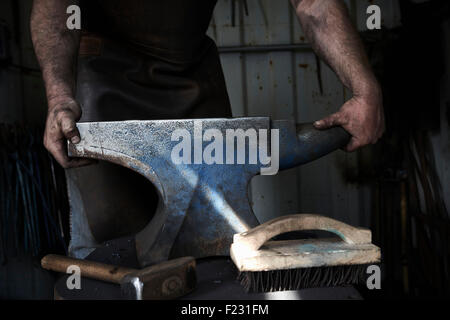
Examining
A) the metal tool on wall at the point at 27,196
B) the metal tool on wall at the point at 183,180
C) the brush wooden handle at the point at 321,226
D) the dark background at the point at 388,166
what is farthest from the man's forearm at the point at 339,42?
the metal tool on wall at the point at 27,196

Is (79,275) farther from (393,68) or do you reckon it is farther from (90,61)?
(393,68)

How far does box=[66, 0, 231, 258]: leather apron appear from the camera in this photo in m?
1.32

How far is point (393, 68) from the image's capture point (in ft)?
8.61

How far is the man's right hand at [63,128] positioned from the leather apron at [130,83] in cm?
19

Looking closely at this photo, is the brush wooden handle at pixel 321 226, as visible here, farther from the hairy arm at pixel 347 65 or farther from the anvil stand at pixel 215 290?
the hairy arm at pixel 347 65

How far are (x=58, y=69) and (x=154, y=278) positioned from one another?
A: 71 centimetres

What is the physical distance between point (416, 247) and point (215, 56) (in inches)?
69.7

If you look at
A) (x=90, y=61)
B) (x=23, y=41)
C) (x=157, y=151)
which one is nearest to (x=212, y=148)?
(x=157, y=151)

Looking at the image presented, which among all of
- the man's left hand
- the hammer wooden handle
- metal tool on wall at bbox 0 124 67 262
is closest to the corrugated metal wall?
A: metal tool on wall at bbox 0 124 67 262

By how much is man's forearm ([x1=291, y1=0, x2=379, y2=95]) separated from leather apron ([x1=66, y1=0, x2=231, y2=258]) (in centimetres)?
39

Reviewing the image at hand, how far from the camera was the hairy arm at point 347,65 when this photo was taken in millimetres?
1188

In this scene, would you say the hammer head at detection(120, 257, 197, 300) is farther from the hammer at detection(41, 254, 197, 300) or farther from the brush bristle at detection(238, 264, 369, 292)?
the brush bristle at detection(238, 264, 369, 292)

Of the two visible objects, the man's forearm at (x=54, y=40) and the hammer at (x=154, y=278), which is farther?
the man's forearm at (x=54, y=40)

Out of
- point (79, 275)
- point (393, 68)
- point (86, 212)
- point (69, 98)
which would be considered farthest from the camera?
point (393, 68)
